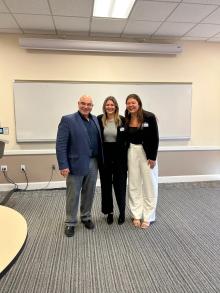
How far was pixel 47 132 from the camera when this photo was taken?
3836 millimetres

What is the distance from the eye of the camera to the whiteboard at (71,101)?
12.3ft

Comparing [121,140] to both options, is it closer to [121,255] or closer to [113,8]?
[121,255]

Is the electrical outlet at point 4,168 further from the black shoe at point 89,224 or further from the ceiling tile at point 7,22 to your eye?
the ceiling tile at point 7,22

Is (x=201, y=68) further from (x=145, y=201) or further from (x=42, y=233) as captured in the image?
A: (x=42, y=233)

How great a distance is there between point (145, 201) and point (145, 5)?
2.22m

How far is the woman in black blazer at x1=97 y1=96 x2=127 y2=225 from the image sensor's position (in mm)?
2477

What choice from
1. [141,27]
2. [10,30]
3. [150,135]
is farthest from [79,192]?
[10,30]

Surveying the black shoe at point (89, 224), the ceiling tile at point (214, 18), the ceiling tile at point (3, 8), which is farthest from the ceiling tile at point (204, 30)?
the black shoe at point (89, 224)

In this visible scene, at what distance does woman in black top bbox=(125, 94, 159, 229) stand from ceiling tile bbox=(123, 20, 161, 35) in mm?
1413

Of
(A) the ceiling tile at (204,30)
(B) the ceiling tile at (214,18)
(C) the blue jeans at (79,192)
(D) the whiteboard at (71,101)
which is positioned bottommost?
(C) the blue jeans at (79,192)

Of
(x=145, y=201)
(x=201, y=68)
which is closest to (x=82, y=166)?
(x=145, y=201)

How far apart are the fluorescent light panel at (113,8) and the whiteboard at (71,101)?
1069 millimetres

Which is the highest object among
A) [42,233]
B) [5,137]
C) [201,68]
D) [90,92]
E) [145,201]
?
[201,68]

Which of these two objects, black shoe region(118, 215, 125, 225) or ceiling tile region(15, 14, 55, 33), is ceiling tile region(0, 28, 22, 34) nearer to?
ceiling tile region(15, 14, 55, 33)
